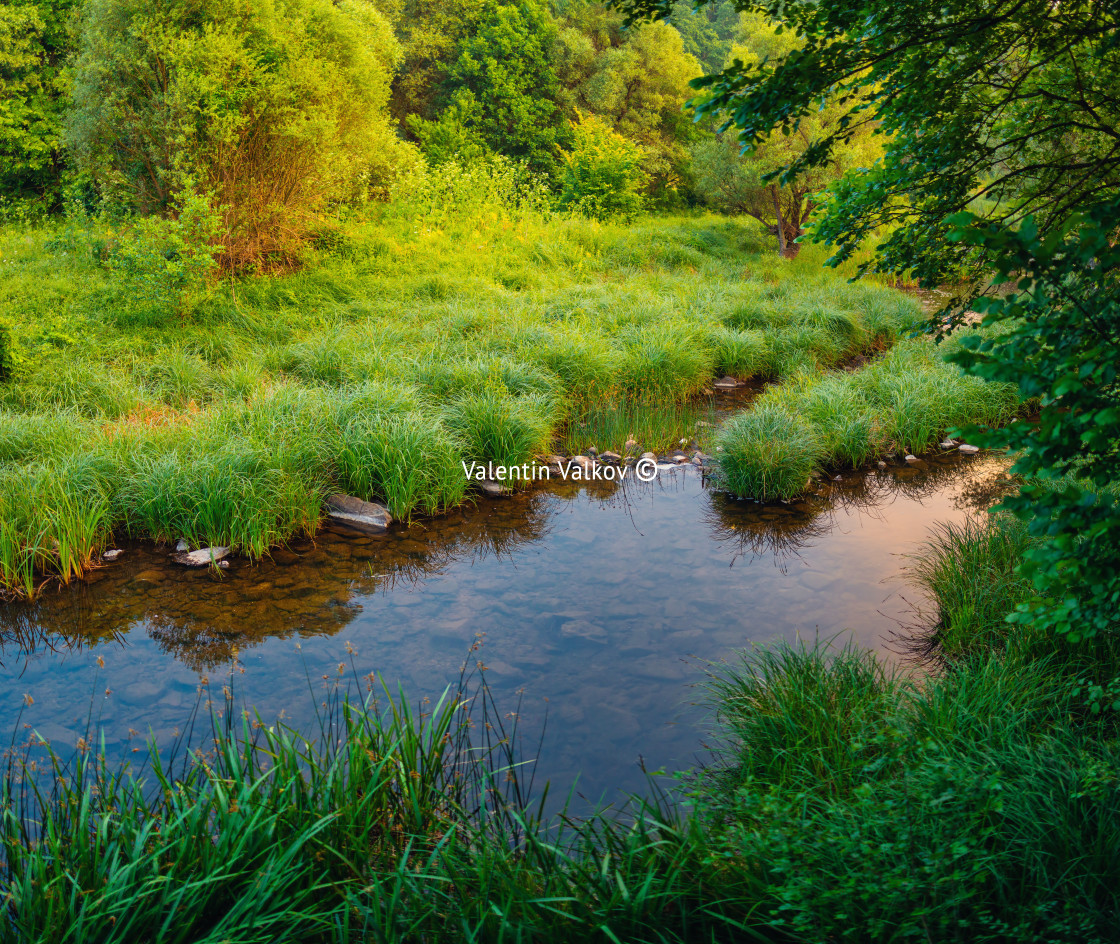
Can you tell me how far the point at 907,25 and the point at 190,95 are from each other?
9990 millimetres

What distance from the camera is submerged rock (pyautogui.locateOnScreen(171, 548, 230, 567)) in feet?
18.1

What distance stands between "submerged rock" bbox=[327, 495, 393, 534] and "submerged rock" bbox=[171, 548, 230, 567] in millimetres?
985

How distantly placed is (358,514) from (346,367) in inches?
110

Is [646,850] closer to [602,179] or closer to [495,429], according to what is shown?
[495,429]

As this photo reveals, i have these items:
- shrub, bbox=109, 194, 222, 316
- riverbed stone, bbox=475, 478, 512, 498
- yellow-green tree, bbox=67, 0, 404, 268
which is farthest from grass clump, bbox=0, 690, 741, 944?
yellow-green tree, bbox=67, 0, 404, 268

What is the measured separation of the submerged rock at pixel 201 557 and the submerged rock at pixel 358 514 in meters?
0.98

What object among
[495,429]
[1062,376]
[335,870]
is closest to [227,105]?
[495,429]

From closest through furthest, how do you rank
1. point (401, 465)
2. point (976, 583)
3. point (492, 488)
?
point (976, 583), point (401, 465), point (492, 488)

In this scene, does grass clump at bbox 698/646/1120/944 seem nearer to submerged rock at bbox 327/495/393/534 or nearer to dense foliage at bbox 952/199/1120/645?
dense foliage at bbox 952/199/1120/645

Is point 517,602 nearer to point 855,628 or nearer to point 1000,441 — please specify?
point 855,628

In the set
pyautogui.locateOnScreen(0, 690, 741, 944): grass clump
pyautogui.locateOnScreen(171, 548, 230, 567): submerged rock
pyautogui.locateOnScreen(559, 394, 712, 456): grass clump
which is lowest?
pyautogui.locateOnScreen(171, 548, 230, 567): submerged rock

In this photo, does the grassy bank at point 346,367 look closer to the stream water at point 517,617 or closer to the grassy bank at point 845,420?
the stream water at point 517,617

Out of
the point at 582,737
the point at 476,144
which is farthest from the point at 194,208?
the point at 476,144

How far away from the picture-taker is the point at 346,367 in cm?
852
